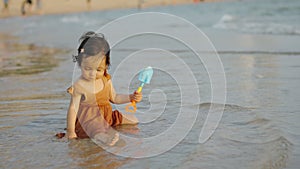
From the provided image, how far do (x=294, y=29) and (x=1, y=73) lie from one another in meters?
7.15

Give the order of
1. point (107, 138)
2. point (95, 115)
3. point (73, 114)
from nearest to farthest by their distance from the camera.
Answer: point (107, 138) → point (73, 114) → point (95, 115)

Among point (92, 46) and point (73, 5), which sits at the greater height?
point (92, 46)

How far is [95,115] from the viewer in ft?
11.3

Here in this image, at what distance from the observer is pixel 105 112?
3506 millimetres

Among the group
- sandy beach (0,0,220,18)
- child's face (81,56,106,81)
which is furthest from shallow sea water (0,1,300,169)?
sandy beach (0,0,220,18)

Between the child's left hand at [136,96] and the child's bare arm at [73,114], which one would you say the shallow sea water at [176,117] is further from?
the child's left hand at [136,96]

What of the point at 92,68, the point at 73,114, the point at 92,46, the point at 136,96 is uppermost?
the point at 92,46

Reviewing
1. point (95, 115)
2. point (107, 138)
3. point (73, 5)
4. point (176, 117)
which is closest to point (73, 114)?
point (95, 115)

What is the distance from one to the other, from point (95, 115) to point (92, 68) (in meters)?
0.34

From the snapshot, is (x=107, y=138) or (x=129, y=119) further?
(x=129, y=119)

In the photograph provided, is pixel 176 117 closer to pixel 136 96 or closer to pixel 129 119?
pixel 129 119

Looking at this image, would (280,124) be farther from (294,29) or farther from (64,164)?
(294,29)

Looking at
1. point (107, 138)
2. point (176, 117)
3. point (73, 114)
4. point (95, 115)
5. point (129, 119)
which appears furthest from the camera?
point (176, 117)

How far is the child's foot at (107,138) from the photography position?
3098 millimetres
